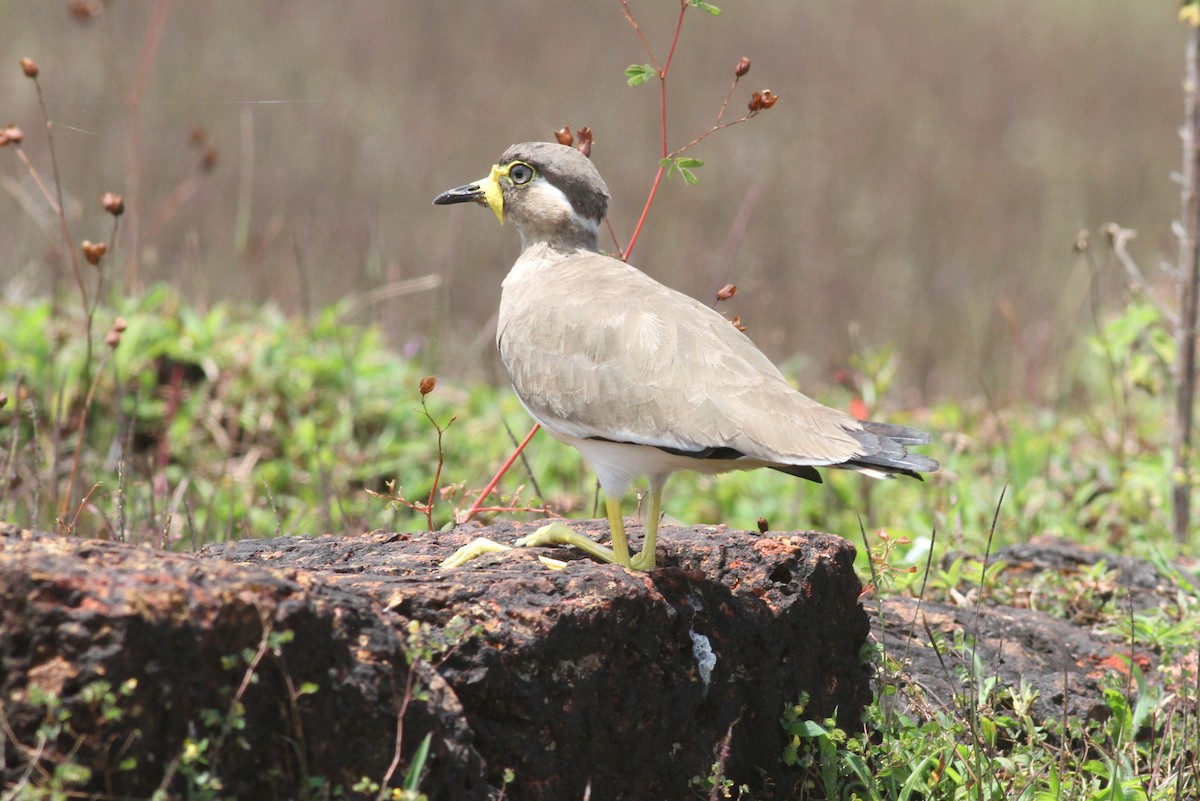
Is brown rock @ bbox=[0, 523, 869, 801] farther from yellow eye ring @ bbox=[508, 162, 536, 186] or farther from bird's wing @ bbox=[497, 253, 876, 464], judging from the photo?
yellow eye ring @ bbox=[508, 162, 536, 186]

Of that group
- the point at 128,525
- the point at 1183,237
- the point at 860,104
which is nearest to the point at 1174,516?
the point at 1183,237

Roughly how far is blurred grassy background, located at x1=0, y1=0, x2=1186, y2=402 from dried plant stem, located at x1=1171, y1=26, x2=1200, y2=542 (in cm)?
193

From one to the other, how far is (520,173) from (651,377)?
3.74 ft

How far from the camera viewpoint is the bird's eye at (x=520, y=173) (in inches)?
170

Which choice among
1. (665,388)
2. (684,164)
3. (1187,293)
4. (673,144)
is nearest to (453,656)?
(665,388)

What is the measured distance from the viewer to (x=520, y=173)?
4.33 m

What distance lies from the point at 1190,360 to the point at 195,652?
4.69 meters

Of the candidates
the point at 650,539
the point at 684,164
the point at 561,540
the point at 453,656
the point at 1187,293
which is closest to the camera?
the point at 453,656

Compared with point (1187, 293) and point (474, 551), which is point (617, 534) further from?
point (1187, 293)

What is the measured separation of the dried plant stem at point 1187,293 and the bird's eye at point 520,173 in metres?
2.87

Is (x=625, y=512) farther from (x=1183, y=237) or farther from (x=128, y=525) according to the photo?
(x=1183, y=237)

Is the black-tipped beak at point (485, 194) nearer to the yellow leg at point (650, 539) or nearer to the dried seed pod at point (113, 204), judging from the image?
the dried seed pod at point (113, 204)

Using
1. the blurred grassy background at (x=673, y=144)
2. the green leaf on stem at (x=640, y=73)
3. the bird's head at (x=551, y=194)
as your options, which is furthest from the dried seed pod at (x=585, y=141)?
the blurred grassy background at (x=673, y=144)

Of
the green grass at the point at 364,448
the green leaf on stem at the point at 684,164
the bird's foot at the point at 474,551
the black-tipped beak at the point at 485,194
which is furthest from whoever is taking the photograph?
the green grass at the point at 364,448
